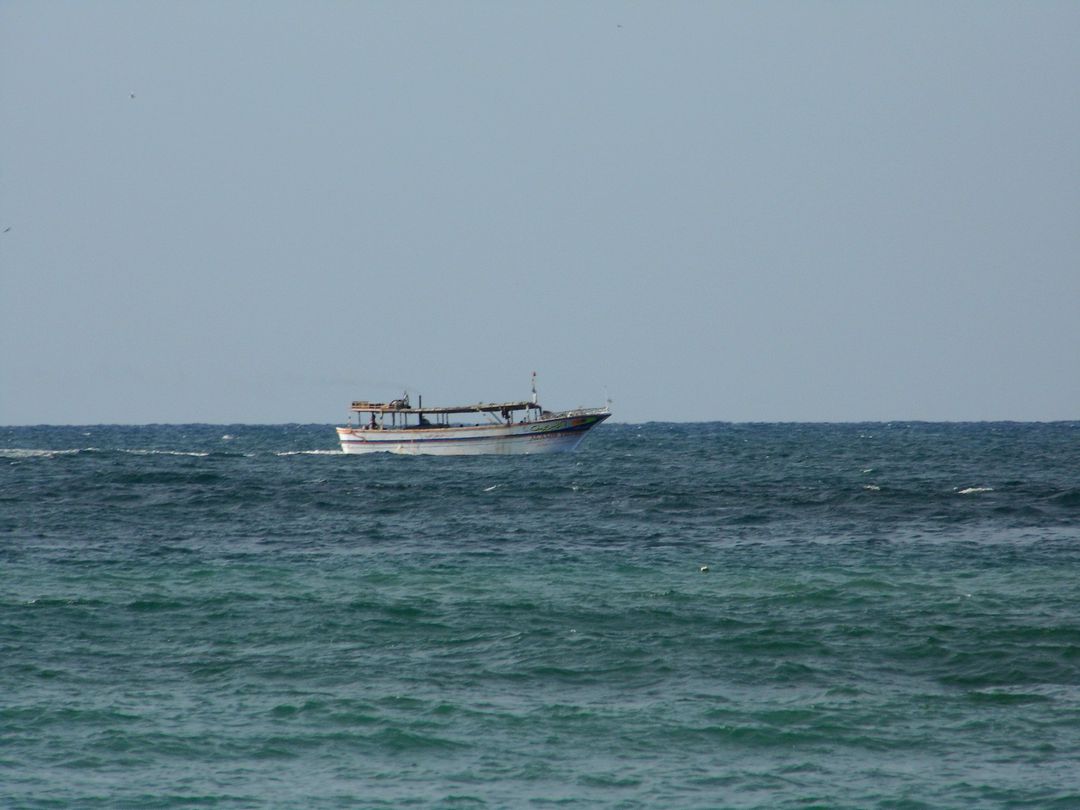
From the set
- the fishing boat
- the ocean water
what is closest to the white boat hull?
the fishing boat

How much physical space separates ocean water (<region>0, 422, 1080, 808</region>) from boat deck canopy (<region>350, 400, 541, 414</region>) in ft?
124

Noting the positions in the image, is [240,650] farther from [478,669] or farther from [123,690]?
[478,669]

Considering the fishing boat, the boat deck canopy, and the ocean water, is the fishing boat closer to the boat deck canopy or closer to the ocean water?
the boat deck canopy

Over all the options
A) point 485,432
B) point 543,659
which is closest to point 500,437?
point 485,432

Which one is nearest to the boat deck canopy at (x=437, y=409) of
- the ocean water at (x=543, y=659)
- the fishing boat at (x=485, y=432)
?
the fishing boat at (x=485, y=432)

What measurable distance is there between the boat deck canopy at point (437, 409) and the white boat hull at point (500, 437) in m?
1.06

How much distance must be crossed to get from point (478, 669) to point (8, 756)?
7.40 metres

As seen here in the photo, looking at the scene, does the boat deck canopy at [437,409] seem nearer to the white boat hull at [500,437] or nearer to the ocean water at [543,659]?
the white boat hull at [500,437]

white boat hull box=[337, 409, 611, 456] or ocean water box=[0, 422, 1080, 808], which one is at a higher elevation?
white boat hull box=[337, 409, 611, 456]

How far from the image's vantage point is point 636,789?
1566cm

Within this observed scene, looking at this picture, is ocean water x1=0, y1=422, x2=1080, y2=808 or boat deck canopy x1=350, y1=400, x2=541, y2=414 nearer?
ocean water x1=0, y1=422, x2=1080, y2=808

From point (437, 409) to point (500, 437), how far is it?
5.07m

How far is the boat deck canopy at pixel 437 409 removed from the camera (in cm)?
8281

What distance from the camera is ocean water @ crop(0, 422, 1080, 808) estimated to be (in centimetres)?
1609
